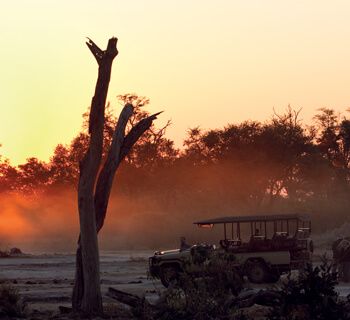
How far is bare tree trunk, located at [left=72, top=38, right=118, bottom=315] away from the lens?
20.0m

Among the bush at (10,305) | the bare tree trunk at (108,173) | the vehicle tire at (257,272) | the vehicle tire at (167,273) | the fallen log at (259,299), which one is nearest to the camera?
the fallen log at (259,299)

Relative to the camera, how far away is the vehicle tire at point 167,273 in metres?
30.4

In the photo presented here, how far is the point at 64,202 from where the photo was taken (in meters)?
108

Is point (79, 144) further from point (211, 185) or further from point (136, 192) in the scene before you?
point (211, 185)

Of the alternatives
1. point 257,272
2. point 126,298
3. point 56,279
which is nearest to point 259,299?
point 126,298

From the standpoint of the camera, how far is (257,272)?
31.4 metres

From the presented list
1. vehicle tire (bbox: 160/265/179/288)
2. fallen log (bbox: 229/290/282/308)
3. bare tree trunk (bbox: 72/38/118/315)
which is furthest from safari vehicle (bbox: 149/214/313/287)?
fallen log (bbox: 229/290/282/308)

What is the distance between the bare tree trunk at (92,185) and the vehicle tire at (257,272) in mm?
11894

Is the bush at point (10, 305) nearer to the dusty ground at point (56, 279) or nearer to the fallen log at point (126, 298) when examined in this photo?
the dusty ground at point (56, 279)

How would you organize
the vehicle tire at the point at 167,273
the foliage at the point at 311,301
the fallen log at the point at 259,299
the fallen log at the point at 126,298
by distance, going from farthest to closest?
the vehicle tire at the point at 167,273 < the fallen log at the point at 126,298 < the fallen log at the point at 259,299 < the foliage at the point at 311,301

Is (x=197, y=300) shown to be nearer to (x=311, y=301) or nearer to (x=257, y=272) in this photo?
(x=311, y=301)

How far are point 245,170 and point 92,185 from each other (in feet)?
228

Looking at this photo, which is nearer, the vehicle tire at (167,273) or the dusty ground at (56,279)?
the dusty ground at (56,279)

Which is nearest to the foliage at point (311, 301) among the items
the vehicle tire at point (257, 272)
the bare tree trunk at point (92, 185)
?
the bare tree trunk at point (92, 185)
